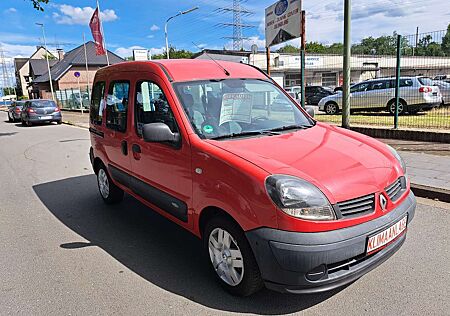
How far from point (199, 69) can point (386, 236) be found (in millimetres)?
2482

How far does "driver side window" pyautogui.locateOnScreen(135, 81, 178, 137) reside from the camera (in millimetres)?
3612

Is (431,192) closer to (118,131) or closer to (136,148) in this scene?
(136,148)

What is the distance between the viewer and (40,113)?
2044 cm

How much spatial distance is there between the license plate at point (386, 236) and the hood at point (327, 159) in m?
0.33

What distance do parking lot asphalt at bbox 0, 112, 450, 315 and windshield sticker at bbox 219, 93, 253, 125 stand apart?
4.94ft

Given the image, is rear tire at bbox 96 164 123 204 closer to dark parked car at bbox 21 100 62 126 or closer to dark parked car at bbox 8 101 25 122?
dark parked car at bbox 21 100 62 126

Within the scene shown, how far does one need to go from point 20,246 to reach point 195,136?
2.76 metres

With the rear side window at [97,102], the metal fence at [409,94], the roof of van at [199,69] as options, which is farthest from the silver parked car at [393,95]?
the rear side window at [97,102]

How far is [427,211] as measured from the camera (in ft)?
15.6

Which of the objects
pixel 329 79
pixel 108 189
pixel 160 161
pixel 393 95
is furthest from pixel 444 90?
pixel 329 79

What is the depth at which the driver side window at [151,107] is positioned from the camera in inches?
142

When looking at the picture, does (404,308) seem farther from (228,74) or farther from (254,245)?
(228,74)

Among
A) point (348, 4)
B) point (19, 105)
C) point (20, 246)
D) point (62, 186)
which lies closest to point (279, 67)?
point (19, 105)

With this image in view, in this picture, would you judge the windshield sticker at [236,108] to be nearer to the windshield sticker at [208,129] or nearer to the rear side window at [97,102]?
the windshield sticker at [208,129]
